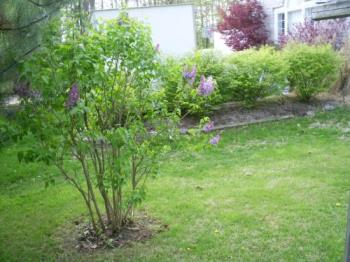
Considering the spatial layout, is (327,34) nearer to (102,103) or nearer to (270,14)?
(270,14)

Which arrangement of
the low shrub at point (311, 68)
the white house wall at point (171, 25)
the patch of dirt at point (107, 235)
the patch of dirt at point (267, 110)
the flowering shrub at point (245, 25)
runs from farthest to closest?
the flowering shrub at point (245, 25)
the white house wall at point (171, 25)
the low shrub at point (311, 68)
the patch of dirt at point (267, 110)
the patch of dirt at point (107, 235)

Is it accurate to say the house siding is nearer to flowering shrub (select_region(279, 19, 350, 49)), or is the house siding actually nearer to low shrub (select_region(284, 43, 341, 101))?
flowering shrub (select_region(279, 19, 350, 49))

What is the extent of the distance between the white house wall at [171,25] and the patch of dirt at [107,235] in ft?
28.7

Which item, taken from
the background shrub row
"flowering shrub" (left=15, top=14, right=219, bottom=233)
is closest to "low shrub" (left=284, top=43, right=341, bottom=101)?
the background shrub row

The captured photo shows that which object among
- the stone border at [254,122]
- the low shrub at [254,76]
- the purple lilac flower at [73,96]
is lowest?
the stone border at [254,122]

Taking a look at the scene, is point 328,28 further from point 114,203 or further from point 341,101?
point 114,203

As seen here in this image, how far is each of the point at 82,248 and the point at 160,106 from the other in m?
1.42

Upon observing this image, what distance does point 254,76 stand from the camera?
8078 millimetres

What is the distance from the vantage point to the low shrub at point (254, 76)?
26.5ft

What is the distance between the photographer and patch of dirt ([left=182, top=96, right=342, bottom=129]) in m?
8.01

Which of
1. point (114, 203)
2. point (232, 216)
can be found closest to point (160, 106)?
point (114, 203)

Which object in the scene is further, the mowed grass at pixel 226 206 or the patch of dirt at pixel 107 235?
the patch of dirt at pixel 107 235

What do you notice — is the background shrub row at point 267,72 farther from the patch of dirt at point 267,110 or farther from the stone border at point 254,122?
the stone border at point 254,122

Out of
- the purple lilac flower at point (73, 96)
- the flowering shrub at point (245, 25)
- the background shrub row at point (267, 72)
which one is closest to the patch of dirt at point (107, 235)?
the purple lilac flower at point (73, 96)
